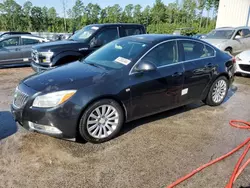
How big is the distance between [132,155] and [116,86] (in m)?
0.99

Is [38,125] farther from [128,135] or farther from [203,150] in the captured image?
[203,150]

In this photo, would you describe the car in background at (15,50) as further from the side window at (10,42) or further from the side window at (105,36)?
the side window at (105,36)

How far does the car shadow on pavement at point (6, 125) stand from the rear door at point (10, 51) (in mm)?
5437

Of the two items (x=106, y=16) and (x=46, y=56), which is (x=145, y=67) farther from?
(x=106, y=16)

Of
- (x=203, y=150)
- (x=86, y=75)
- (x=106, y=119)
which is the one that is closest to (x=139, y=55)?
(x=86, y=75)

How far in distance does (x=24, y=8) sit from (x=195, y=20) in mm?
29195

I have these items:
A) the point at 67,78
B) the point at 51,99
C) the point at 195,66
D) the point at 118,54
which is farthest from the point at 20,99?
the point at 195,66

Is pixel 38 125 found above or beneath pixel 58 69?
beneath

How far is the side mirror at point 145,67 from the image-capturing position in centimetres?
353

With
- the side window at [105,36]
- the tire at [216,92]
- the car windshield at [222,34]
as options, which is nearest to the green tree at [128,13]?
the car windshield at [222,34]

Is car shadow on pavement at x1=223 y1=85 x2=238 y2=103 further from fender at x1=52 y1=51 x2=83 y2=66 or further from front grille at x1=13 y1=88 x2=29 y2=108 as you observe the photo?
front grille at x1=13 y1=88 x2=29 y2=108

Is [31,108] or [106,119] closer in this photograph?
[31,108]

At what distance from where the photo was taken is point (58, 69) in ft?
12.6

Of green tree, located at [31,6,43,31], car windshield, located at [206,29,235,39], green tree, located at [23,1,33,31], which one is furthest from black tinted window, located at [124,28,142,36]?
green tree, located at [31,6,43,31]
